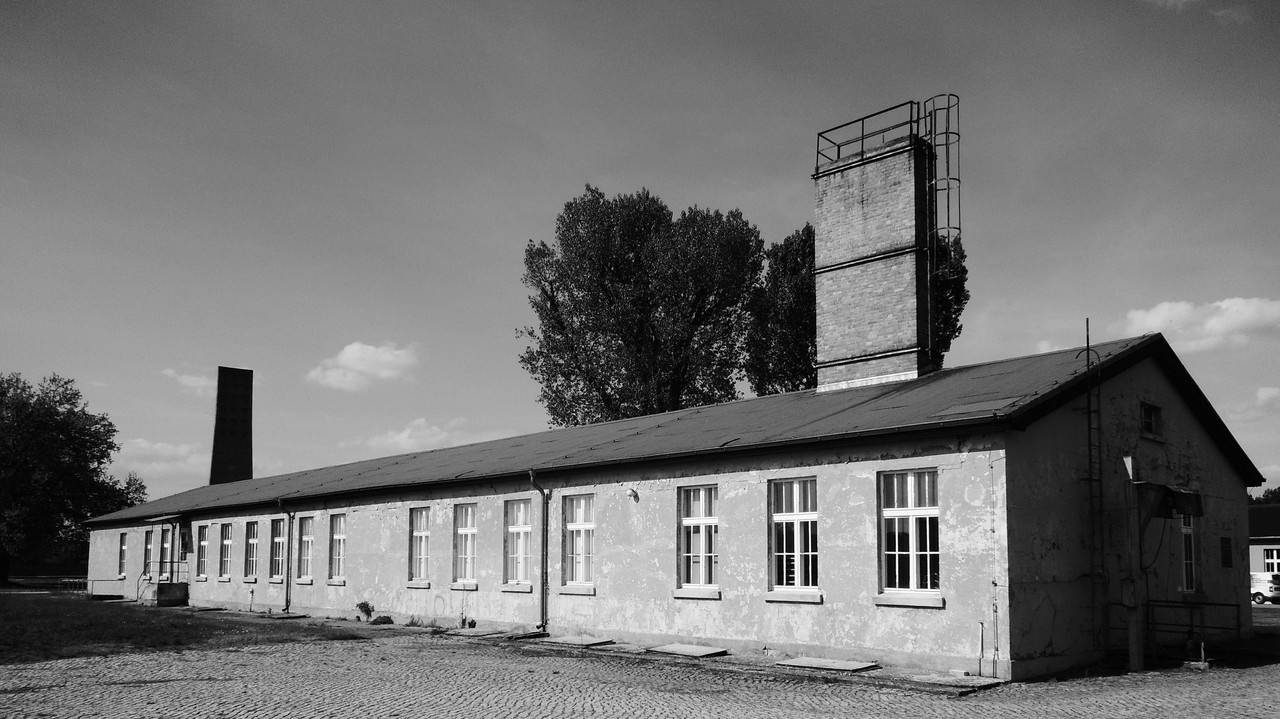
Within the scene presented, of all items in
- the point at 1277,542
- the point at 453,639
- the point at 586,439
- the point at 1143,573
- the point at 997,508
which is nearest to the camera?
the point at 997,508

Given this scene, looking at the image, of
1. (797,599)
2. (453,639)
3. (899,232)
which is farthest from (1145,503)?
(453,639)

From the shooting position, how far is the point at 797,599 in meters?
16.1

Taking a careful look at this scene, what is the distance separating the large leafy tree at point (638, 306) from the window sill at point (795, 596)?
71.0ft

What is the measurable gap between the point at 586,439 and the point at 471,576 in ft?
13.8

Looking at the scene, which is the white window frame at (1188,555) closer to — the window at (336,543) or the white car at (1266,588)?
the window at (336,543)

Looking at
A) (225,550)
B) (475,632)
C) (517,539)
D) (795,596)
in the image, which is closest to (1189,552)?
(795,596)

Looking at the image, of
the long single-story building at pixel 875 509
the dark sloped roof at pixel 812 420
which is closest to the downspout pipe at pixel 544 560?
the long single-story building at pixel 875 509

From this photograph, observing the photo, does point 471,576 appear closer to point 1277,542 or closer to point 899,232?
point 899,232

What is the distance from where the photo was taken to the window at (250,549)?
3206cm

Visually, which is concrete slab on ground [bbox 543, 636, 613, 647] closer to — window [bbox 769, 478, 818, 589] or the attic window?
window [bbox 769, 478, 818, 589]

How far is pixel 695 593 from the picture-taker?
17750mm

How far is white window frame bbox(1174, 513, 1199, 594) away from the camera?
18.4m

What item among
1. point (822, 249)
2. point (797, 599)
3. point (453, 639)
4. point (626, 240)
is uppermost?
point (626, 240)

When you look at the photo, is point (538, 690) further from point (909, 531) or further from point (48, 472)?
point (48, 472)
